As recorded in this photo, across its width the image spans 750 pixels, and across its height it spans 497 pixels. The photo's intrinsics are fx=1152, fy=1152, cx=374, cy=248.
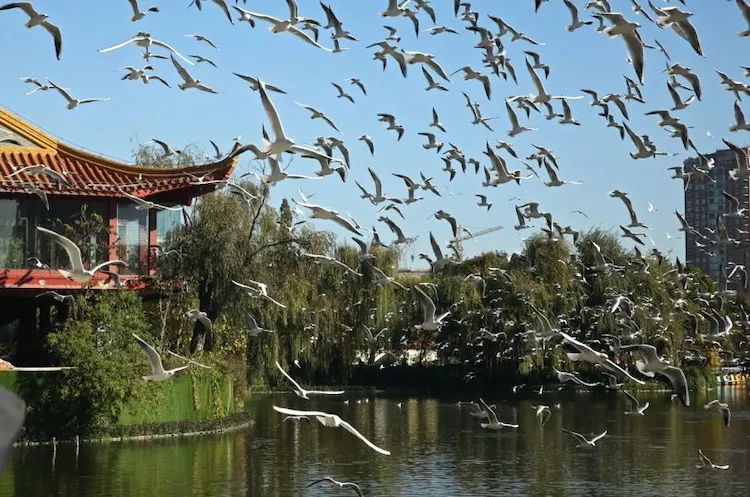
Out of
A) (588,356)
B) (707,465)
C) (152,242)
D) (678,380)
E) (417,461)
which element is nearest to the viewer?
(588,356)

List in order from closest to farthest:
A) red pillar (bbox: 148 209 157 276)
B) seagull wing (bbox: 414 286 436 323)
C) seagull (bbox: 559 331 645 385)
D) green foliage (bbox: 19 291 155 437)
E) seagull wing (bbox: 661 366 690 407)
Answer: seagull (bbox: 559 331 645 385) → seagull wing (bbox: 661 366 690 407) → seagull wing (bbox: 414 286 436 323) → green foliage (bbox: 19 291 155 437) → red pillar (bbox: 148 209 157 276)

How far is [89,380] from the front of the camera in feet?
103

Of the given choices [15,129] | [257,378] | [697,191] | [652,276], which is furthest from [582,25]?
[697,191]

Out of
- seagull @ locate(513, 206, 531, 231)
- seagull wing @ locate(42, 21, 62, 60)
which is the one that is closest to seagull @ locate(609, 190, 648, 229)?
seagull @ locate(513, 206, 531, 231)

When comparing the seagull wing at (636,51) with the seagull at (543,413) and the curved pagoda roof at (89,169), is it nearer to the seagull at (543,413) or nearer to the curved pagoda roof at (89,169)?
the seagull at (543,413)

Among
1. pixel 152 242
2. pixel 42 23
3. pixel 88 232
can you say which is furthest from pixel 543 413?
pixel 42 23

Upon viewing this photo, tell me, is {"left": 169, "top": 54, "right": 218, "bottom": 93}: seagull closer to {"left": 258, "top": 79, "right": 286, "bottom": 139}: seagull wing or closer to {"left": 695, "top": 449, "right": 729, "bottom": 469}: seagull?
{"left": 258, "top": 79, "right": 286, "bottom": 139}: seagull wing

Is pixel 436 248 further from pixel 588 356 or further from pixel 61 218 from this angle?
pixel 61 218

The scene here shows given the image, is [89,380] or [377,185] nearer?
[377,185]

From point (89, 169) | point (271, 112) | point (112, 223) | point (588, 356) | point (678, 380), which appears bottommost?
point (678, 380)

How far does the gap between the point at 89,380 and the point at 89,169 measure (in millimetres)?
8269

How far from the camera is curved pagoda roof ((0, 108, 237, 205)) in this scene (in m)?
35.5

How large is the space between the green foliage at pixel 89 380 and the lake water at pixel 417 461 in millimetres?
1072

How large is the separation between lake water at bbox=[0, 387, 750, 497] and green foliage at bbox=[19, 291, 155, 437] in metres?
1.07
